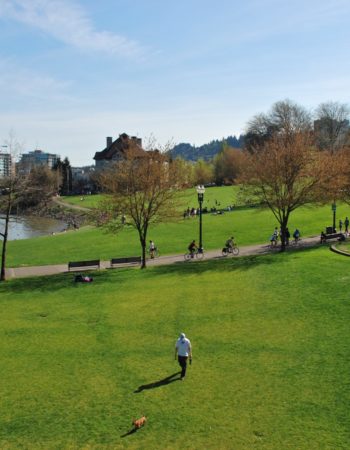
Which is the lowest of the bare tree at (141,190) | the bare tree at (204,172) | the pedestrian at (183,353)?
the pedestrian at (183,353)

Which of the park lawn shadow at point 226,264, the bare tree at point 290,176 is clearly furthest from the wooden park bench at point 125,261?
the bare tree at point 290,176

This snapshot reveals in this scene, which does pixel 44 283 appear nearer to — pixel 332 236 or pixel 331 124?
pixel 332 236

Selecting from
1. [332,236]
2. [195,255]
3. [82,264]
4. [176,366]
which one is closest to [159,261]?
[195,255]

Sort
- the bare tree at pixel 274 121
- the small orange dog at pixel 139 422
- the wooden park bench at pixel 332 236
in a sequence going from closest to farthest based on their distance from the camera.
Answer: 1. the small orange dog at pixel 139 422
2. the wooden park bench at pixel 332 236
3. the bare tree at pixel 274 121

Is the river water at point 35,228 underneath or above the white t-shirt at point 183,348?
underneath

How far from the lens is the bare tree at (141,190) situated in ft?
100

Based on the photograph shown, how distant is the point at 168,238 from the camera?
44156 millimetres

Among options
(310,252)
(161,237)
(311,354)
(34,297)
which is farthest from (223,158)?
(311,354)

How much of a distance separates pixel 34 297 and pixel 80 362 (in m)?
9.22

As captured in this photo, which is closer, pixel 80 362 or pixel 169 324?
pixel 80 362

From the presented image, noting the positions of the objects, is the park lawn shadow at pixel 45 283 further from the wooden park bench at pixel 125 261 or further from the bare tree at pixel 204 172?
the bare tree at pixel 204 172

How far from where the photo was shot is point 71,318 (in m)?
20.1

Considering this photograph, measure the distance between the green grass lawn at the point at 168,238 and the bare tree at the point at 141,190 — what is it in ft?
5.95

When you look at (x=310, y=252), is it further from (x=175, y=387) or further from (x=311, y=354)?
(x=175, y=387)
